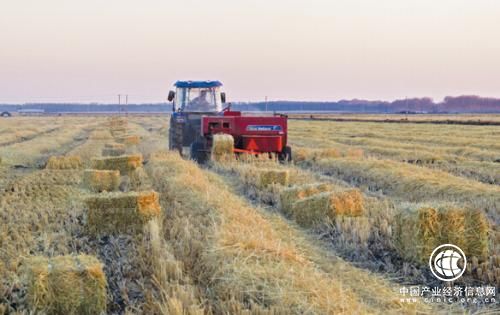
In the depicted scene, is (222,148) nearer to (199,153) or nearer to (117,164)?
(199,153)

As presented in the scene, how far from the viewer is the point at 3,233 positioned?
744 cm

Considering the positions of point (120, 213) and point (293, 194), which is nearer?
point (120, 213)

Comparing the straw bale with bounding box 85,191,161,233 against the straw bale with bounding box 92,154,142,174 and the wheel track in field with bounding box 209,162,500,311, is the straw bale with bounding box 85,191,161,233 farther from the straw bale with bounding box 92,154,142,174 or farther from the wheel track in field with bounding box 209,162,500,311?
the straw bale with bounding box 92,154,142,174

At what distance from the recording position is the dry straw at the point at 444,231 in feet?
21.3

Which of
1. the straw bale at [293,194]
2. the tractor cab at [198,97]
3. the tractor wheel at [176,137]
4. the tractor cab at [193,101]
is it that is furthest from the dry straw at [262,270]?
the tractor cab at [198,97]

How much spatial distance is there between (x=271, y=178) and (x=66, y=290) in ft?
24.0

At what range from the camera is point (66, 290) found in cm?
498

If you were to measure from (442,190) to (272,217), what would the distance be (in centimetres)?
395

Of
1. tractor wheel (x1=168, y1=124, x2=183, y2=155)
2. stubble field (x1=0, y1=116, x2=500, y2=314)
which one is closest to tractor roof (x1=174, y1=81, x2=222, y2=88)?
tractor wheel (x1=168, y1=124, x2=183, y2=155)

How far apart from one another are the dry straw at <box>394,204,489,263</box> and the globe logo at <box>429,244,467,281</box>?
6 cm

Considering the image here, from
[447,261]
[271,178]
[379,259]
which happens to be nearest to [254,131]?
[271,178]

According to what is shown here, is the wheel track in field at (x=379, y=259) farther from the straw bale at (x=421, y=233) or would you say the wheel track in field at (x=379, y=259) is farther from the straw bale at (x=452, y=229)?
the straw bale at (x=452, y=229)

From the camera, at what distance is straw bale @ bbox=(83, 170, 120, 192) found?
483 inches

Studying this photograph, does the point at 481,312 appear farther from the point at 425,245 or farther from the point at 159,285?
the point at 159,285
